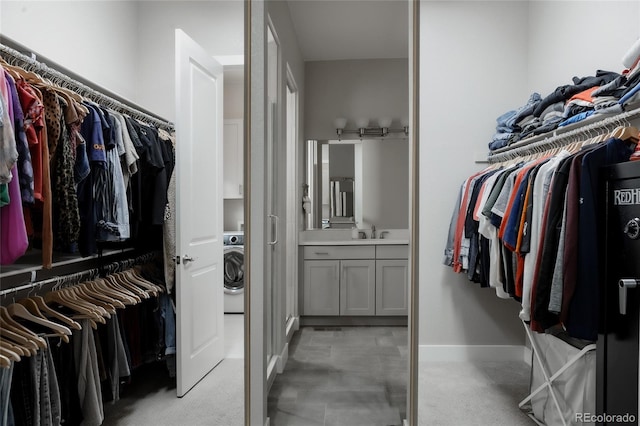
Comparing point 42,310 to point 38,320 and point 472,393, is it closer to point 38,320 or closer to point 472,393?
point 38,320

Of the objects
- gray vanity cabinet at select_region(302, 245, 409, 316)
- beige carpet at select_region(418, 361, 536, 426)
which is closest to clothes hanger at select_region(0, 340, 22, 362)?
beige carpet at select_region(418, 361, 536, 426)

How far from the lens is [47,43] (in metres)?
1.10

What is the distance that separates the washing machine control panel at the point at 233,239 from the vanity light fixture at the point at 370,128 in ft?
6.78

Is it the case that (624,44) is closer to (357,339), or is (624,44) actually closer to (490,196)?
(490,196)

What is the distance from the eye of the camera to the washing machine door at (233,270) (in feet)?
4.52

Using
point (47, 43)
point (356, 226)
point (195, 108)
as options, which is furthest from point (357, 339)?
point (47, 43)

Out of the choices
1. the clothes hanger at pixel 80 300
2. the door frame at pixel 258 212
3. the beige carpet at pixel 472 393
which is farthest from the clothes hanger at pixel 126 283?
the beige carpet at pixel 472 393

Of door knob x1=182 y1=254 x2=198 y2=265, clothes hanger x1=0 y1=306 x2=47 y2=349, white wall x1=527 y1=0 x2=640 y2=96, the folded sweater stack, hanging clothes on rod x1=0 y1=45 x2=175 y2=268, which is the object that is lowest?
clothes hanger x1=0 y1=306 x2=47 y2=349

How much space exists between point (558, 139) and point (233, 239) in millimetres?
1606

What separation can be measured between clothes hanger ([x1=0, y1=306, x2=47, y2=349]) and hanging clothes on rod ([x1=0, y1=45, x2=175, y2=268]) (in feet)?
0.52

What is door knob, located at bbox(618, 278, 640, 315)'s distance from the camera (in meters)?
1.03

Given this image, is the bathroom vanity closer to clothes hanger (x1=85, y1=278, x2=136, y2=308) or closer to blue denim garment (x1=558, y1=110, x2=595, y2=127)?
blue denim garment (x1=558, y1=110, x2=595, y2=127)

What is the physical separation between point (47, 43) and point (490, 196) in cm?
192

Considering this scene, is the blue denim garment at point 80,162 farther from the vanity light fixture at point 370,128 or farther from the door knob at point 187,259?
the vanity light fixture at point 370,128
